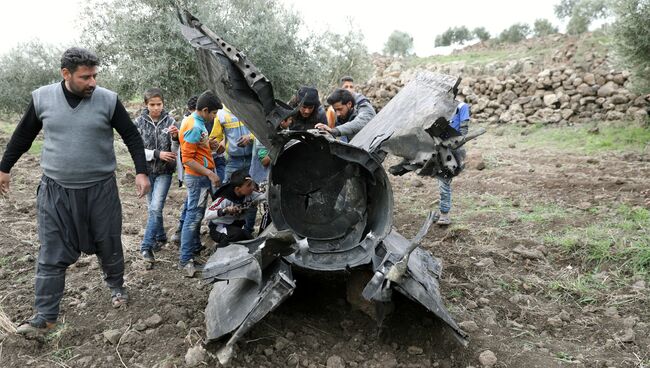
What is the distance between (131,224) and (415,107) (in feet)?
13.1

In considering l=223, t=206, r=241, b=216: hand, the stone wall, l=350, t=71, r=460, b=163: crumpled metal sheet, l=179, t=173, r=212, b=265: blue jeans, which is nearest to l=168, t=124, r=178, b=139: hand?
l=179, t=173, r=212, b=265: blue jeans

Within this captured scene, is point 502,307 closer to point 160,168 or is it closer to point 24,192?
point 160,168

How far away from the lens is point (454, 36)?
33.2 metres

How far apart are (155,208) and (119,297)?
1.16 metres

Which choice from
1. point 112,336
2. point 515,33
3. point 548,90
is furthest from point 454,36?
point 112,336

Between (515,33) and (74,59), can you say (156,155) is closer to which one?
(74,59)

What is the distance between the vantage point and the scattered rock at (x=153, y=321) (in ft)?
11.7

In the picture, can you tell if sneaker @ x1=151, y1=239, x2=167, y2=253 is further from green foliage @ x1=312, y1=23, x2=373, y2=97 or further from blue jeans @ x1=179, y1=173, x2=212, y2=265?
green foliage @ x1=312, y1=23, x2=373, y2=97

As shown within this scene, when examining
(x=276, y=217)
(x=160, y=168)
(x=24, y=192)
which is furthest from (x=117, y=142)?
(x=276, y=217)

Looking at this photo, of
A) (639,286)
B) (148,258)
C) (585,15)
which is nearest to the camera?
(639,286)

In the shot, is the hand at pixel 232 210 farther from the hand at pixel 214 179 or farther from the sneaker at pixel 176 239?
the sneaker at pixel 176 239

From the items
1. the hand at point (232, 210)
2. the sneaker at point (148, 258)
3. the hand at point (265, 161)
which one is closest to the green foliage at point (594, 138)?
the hand at point (265, 161)

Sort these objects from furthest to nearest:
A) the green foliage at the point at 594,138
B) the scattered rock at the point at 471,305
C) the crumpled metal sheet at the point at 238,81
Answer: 1. the green foliage at the point at 594,138
2. the scattered rock at the point at 471,305
3. the crumpled metal sheet at the point at 238,81

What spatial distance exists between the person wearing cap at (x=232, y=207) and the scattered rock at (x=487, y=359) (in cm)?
225
